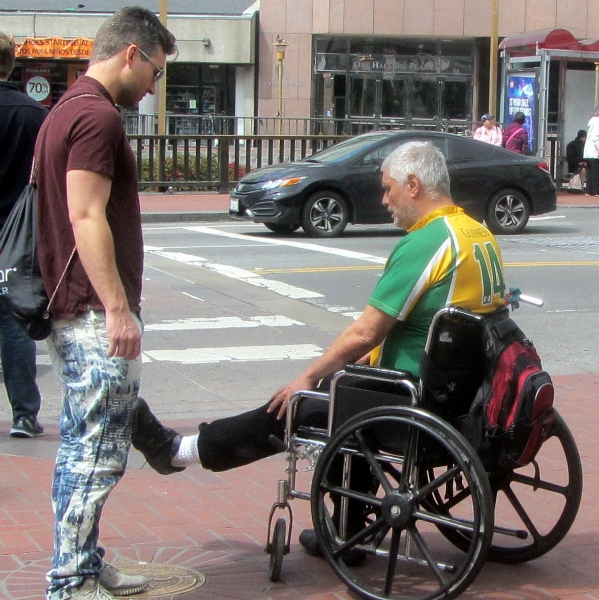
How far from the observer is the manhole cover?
384cm

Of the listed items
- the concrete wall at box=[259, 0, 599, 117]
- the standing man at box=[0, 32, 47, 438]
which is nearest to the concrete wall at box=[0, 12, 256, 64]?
the concrete wall at box=[259, 0, 599, 117]

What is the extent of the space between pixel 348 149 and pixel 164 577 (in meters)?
13.2

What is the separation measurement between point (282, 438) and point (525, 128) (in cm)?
2111

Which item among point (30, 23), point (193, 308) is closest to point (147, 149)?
point (193, 308)

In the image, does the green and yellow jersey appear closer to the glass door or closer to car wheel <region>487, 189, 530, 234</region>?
car wheel <region>487, 189, 530, 234</region>

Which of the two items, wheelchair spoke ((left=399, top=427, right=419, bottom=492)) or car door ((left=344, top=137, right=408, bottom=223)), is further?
car door ((left=344, top=137, right=408, bottom=223))

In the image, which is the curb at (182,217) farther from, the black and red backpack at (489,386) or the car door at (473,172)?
the black and red backpack at (489,386)

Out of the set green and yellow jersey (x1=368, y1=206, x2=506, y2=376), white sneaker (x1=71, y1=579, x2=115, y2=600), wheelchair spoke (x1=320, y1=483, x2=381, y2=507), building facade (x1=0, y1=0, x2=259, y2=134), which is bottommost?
white sneaker (x1=71, y1=579, x2=115, y2=600)

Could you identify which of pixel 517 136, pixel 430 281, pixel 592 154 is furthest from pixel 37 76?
pixel 430 281

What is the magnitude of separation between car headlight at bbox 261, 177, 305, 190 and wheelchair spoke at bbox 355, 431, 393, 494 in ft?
40.3

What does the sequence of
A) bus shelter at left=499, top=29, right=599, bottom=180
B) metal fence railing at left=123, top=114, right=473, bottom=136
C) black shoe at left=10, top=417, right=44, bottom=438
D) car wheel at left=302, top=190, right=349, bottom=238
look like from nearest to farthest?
1. black shoe at left=10, top=417, right=44, bottom=438
2. car wheel at left=302, top=190, right=349, bottom=238
3. bus shelter at left=499, top=29, right=599, bottom=180
4. metal fence railing at left=123, top=114, right=473, bottom=136

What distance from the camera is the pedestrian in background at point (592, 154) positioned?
2283cm

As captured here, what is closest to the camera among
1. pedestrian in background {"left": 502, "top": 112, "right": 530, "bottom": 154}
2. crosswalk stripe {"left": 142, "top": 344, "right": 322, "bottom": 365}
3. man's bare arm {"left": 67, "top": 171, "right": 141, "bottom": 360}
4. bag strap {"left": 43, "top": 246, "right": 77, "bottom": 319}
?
man's bare arm {"left": 67, "top": 171, "right": 141, "bottom": 360}

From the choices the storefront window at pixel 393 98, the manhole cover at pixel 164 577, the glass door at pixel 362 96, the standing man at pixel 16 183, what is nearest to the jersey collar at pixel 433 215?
the manhole cover at pixel 164 577
